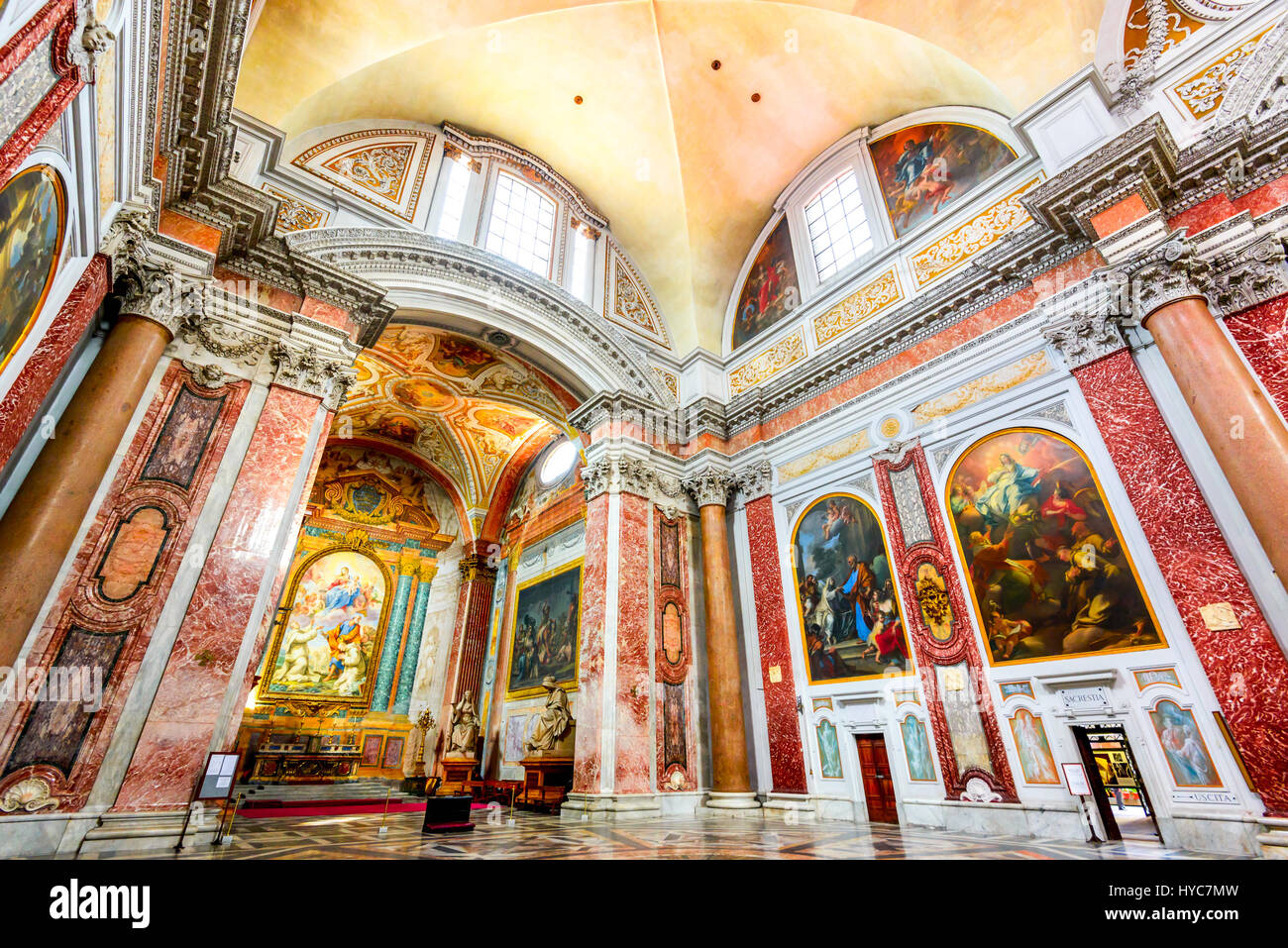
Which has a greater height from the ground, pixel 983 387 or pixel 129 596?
pixel 983 387

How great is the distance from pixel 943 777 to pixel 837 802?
1.59 metres

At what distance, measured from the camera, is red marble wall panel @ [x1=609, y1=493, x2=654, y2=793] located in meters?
8.42

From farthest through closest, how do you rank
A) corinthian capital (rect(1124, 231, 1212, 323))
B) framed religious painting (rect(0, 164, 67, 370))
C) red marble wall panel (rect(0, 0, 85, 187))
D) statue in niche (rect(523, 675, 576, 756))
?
statue in niche (rect(523, 675, 576, 756)), corinthian capital (rect(1124, 231, 1212, 323)), framed religious painting (rect(0, 164, 67, 370)), red marble wall panel (rect(0, 0, 85, 187))

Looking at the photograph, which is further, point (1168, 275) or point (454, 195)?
point (454, 195)

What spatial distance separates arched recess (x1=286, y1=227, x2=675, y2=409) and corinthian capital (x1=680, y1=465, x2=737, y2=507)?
1.68 m

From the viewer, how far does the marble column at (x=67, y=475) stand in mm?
4723

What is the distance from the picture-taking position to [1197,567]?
553 centimetres

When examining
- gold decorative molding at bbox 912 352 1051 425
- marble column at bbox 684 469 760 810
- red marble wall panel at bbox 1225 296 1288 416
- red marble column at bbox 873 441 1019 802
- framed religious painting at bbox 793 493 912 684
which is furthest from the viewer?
marble column at bbox 684 469 760 810

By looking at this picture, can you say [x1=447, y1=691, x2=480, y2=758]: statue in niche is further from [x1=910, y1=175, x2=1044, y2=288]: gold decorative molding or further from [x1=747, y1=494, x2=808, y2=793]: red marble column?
[x1=910, y1=175, x2=1044, y2=288]: gold decorative molding

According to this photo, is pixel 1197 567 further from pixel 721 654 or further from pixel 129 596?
pixel 129 596

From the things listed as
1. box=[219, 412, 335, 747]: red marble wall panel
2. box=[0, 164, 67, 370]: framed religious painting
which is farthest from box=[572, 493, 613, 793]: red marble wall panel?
box=[0, 164, 67, 370]: framed religious painting

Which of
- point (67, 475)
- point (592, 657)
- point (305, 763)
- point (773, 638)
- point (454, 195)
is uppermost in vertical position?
point (454, 195)

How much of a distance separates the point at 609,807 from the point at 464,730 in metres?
7.54
